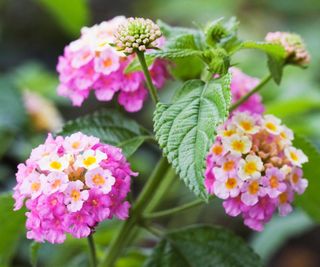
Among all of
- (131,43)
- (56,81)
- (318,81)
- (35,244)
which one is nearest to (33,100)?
(56,81)

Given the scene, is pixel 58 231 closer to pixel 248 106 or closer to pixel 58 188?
pixel 58 188

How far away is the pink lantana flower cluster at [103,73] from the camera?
1086mm

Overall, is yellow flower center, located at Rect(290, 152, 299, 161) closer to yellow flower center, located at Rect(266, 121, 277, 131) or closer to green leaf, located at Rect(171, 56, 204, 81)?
yellow flower center, located at Rect(266, 121, 277, 131)

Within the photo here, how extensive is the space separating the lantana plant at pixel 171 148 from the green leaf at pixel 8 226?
0.15 metres

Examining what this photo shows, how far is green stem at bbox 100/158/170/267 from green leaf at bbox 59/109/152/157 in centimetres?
6

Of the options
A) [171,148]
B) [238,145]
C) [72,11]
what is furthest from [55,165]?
[72,11]

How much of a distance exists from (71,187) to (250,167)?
248 millimetres

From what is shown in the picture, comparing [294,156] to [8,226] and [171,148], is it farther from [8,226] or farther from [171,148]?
[8,226]

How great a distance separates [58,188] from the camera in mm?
913

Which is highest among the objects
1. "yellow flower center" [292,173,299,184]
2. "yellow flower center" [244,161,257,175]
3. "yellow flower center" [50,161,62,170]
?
"yellow flower center" [50,161,62,170]

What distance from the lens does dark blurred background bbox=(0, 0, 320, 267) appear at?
5.46 feet

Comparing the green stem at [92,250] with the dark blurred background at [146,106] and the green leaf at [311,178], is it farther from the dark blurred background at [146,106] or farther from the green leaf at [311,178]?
the green leaf at [311,178]

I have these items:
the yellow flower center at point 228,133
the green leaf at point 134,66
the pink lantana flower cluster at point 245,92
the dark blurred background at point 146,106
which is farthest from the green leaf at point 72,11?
the yellow flower center at point 228,133

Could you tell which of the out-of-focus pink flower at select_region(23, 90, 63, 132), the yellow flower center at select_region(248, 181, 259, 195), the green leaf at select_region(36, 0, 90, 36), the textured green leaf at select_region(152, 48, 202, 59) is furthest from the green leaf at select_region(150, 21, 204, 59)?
the out-of-focus pink flower at select_region(23, 90, 63, 132)
